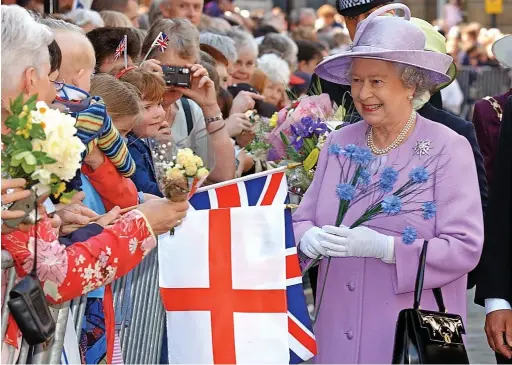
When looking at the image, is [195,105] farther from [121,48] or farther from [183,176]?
[183,176]

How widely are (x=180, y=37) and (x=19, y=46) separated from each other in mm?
2793

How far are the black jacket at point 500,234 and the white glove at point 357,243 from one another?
516 mm

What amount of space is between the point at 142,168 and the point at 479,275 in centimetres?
159

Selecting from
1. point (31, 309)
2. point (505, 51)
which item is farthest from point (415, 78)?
point (31, 309)

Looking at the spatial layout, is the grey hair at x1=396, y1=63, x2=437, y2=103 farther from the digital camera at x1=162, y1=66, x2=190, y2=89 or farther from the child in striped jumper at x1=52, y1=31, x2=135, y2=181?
the digital camera at x1=162, y1=66, x2=190, y2=89

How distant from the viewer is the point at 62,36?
5371 millimetres

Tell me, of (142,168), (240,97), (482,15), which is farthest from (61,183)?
(482,15)

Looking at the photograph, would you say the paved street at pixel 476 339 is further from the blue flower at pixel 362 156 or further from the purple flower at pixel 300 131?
the blue flower at pixel 362 156

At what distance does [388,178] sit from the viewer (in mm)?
4980

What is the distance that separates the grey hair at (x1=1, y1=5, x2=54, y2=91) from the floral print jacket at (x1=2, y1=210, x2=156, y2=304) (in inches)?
19.1

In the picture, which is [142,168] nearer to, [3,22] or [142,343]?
[142,343]

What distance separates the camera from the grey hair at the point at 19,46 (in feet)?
13.6

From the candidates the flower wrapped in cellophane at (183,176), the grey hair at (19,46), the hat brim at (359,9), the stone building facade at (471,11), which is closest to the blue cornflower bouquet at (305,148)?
the flower wrapped in cellophane at (183,176)

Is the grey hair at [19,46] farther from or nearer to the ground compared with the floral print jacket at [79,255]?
farther from the ground
